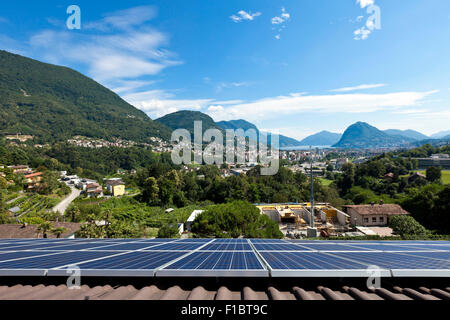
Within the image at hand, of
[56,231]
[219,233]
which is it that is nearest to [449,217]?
[219,233]

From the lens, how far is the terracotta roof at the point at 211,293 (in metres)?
2.55

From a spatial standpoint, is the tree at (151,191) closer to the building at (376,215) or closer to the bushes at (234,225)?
the bushes at (234,225)

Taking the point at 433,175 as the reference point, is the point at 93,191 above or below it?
below

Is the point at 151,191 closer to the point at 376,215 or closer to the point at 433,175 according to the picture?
the point at 376,215

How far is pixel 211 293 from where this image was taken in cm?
286

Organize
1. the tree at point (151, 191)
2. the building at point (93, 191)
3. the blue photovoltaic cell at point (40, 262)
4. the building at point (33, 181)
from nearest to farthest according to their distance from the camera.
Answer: the blue photovoltaic cell at point (40, 262)
the tree at point (151, 191)
the building at point (33, 181)
the building at point (93, 191)

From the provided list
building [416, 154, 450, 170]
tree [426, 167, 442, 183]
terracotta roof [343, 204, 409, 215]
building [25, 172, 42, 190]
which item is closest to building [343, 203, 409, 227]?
terracotta roof [343, 204, 409, 215]

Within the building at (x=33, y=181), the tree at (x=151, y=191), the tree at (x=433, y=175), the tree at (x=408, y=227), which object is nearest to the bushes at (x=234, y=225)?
the tree at (x=408, y=227)

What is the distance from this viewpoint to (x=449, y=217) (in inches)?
883

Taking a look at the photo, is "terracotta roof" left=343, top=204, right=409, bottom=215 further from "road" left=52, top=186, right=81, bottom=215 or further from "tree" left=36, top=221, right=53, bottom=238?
"road" left=52, top=186, right=81, bottom=215

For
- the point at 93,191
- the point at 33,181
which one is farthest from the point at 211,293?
the point at 33,181

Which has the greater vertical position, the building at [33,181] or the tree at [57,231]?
the building at [33,181]
